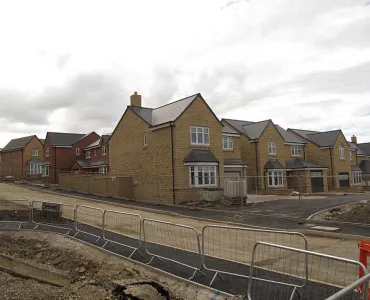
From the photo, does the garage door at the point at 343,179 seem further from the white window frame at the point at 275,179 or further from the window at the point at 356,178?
the white window frame at the point at 275,179

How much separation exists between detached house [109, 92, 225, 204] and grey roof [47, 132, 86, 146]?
2166 cm

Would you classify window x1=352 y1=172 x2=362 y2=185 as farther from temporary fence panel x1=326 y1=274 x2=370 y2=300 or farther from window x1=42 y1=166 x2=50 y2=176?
temporary fence panel x1=326 y1=274 x2=370 y2=300

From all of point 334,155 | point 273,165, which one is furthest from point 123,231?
point 334,155

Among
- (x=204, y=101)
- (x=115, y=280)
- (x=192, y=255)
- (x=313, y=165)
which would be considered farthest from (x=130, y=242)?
(x=313, y=165)

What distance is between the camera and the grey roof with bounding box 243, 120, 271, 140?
3925 centimetres

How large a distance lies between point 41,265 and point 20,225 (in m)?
5.67

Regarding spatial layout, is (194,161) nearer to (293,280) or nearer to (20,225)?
(20,225)

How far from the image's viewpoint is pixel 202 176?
26406 mm

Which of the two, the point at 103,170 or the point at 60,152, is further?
the point at 60,152

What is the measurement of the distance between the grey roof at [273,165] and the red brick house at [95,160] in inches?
766

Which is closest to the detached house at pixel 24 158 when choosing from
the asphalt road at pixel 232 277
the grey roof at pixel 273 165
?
the grey roof at pixel 273 165

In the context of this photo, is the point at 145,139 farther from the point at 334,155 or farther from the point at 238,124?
the point at 334,155

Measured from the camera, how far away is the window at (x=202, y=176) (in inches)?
1024

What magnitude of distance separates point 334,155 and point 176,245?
130 feet
